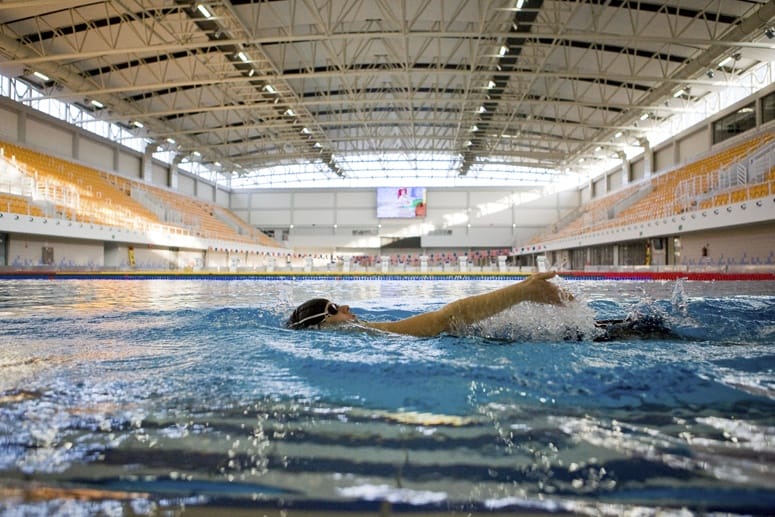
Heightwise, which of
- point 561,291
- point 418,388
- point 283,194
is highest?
point 283,194

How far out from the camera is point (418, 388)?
1.90 m

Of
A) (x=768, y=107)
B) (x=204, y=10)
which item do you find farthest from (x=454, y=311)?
(x=768, y=107)

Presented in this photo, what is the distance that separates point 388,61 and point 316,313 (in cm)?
1620

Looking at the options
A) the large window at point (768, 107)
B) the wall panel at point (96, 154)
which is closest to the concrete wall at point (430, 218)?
the wall panel at point (96, 154)

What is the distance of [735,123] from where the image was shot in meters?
17.2

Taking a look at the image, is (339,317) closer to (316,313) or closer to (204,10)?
(316,313)

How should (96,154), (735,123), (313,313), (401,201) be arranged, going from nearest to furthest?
(313,313), (735,123), (96,154), (401,201)

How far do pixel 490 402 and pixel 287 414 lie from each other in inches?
29.3

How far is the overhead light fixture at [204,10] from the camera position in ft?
39.2

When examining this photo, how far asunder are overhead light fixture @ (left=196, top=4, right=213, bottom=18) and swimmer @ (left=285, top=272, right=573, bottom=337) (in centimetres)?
1165

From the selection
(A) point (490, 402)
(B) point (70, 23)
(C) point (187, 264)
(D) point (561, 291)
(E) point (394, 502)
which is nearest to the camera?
(E) point (394, 502)

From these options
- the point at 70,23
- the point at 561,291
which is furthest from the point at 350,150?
the point at 561,291

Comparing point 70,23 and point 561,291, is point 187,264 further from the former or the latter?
point 561,291

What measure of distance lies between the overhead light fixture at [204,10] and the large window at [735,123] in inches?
728
